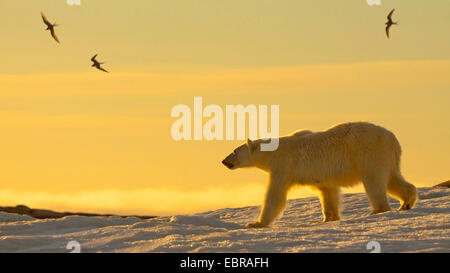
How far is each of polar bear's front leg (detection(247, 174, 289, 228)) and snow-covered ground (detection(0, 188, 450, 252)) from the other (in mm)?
1295

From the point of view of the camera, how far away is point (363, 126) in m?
14.3

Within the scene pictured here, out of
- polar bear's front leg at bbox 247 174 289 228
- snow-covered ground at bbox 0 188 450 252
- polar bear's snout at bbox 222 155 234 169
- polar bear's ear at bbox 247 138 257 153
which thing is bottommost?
snow-covered ground at bbox 0 188 450 252

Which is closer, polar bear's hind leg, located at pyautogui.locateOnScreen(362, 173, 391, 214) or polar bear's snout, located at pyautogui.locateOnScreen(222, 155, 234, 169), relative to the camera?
polar bear's hind leg, located at pyautogui.locateOnScreen(362, 173, 391, 214)

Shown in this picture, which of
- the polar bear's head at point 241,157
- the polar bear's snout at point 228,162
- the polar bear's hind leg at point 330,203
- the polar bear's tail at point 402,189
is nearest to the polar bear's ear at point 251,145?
the polar bear's head at point 241,157

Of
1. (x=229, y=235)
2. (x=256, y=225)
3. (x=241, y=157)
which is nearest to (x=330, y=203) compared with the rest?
(x=256, y=225)

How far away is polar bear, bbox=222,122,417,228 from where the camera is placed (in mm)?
14039

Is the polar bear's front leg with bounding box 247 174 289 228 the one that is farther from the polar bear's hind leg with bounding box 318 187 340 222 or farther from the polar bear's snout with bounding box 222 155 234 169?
the polar bear's snout with bounding box 222 155 234 169

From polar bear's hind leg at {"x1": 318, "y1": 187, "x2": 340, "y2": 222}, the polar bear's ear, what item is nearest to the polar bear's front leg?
polar bear's hind leg at {"x1": 318, "y1": 187, "x2": 340, "y2": 222}

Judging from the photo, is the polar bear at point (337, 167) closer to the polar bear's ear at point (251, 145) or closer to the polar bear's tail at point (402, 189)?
the polar bear's tail at point (402, 189)

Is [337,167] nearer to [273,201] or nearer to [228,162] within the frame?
[273,201]

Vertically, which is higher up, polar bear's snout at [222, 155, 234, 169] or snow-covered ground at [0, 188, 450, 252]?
polar bear's snout at [222, 155, 234, 169]

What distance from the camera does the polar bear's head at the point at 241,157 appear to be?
15.7 m

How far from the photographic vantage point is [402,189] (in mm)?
14453

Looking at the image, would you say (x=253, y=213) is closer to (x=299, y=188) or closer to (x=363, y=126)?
(x=299, y=188)
